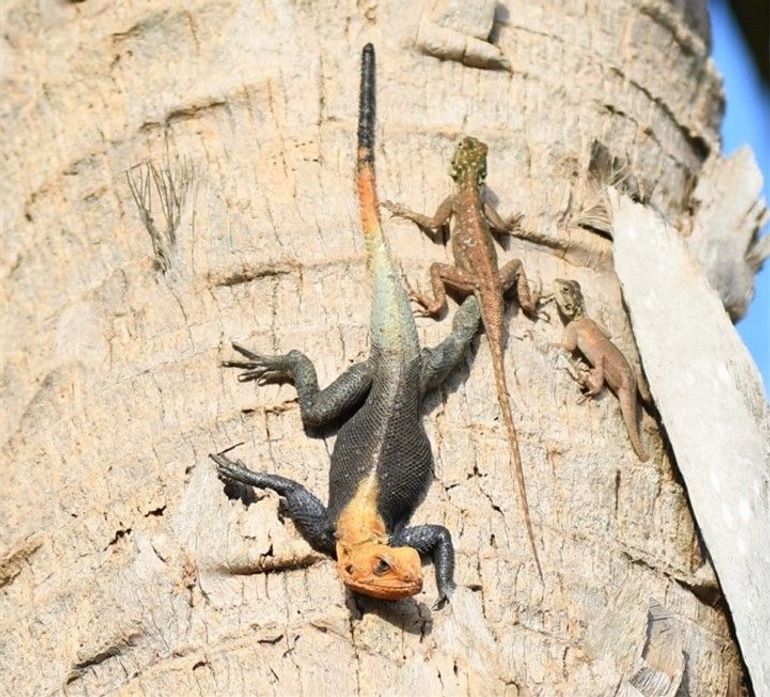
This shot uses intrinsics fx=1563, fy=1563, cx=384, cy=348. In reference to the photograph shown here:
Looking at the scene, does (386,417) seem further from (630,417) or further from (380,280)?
(630,417)

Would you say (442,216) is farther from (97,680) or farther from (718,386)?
(97,680)

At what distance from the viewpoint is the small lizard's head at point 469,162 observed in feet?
18.2

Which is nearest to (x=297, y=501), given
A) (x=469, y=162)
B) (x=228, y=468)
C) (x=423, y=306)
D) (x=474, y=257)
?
(x=228, y=468)

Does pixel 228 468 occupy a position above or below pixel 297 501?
above

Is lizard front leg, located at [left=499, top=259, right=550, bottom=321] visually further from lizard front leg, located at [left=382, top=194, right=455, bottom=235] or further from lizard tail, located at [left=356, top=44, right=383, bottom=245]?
lizard tail, located at [left=356, top=44, right=383, bottom=245]

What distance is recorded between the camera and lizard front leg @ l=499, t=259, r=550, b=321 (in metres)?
5.30

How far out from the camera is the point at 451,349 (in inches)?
198

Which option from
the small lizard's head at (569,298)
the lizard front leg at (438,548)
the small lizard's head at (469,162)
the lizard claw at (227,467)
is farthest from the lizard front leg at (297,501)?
the small lizard's head at (469,162)

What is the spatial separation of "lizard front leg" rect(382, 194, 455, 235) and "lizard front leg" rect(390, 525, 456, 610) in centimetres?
125

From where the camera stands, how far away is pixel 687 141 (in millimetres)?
6559

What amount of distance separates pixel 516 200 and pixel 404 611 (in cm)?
183

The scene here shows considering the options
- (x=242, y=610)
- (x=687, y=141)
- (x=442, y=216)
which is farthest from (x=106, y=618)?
(x=687, y=141)

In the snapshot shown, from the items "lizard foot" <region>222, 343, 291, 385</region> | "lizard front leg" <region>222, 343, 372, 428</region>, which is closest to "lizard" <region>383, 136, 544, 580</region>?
"lizard front leg" <region>222, 343, 372, 428</region>

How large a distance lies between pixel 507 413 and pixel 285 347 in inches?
28.7
